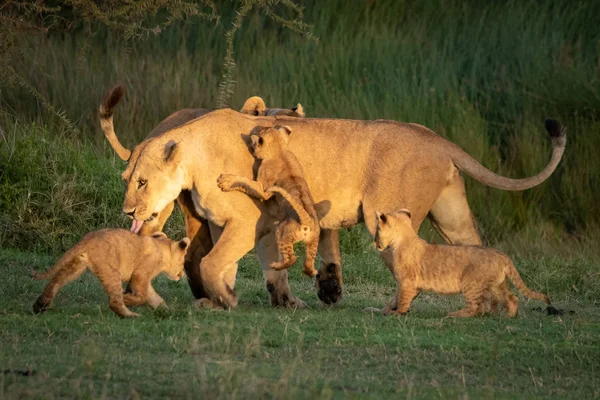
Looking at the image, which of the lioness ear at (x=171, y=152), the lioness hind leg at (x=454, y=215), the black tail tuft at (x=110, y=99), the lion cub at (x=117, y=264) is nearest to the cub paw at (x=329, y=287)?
the lioness hind leg at (x=454, y=215)

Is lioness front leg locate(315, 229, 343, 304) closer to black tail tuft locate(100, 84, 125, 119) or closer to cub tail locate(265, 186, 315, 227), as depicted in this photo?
cub tail locate(265, 186, 315, 227)

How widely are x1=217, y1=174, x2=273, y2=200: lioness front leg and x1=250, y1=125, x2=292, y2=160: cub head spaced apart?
23cm

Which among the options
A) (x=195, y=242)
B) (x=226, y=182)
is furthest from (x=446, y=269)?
(x=195, y=242)

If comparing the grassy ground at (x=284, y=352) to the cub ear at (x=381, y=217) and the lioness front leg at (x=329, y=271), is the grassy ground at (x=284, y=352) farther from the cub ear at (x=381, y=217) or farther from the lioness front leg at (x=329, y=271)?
the cub ear at (x=381, y=217)

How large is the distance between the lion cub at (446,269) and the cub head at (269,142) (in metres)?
0.89

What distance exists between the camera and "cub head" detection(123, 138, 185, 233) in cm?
900

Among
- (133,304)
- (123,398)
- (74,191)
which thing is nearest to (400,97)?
(74,191)

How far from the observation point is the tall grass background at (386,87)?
13945mm

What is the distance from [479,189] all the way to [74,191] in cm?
462

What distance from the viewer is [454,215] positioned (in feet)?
32.3

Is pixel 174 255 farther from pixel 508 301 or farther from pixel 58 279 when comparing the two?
pixel 508 301

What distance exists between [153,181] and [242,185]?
66 centimetres

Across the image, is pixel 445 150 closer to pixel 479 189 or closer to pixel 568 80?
pixel 479 189

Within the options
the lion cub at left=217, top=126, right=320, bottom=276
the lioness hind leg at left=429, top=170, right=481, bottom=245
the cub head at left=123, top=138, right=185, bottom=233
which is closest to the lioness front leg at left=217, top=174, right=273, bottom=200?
the lion cub at left=217, top=126, right=320, bottom=276
